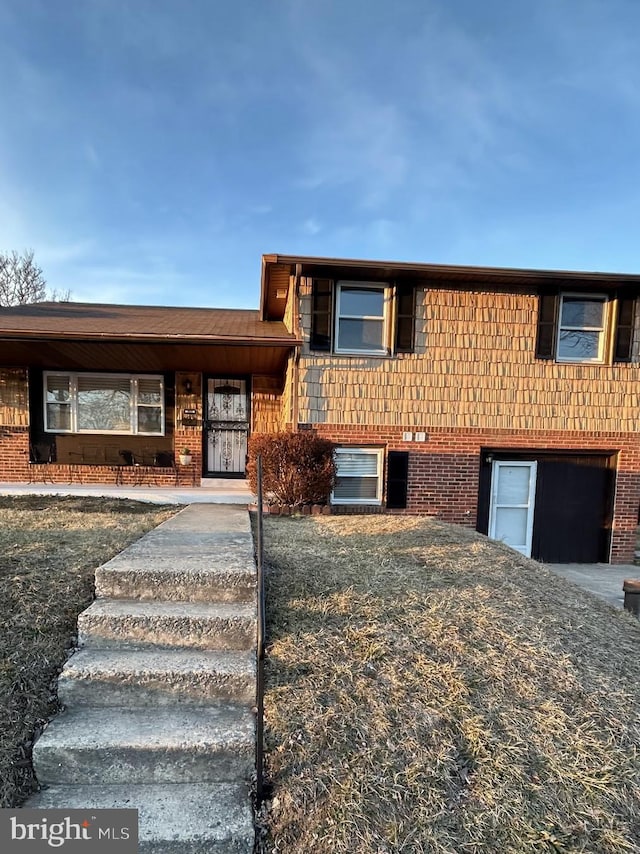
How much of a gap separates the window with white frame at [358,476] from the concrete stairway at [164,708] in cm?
425

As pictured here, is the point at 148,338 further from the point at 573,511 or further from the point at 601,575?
the point at 601,575

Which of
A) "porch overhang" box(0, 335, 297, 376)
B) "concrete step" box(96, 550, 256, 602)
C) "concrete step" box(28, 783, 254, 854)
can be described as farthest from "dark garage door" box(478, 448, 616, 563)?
"concrete step" box(28, 783, 254, 854)

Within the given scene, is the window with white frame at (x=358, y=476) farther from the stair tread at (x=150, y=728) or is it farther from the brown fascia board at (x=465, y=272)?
the stair tread at (x=150, y=728)

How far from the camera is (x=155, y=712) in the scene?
2049 mm

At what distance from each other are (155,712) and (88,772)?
322mm

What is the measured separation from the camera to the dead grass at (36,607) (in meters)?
1.83

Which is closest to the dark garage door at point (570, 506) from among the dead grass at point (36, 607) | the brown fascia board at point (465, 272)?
the brown fascia board at point (465, 272)

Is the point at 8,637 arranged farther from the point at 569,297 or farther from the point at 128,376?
the point at 569,297

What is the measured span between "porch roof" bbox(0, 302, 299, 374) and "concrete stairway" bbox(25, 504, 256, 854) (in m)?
4.62

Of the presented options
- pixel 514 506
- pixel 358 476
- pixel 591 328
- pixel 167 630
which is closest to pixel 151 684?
pixel 167 630

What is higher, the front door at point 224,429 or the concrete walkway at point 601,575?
the front door at point 224,429

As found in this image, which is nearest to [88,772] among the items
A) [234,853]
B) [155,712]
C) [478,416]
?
[155,712]

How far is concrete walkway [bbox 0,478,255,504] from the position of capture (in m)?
6.89

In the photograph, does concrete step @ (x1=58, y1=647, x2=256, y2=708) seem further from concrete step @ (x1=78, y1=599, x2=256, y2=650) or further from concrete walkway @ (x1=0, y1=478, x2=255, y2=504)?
concrete walkway @ (x1=0, y1=478, x2=255, y2=504)
